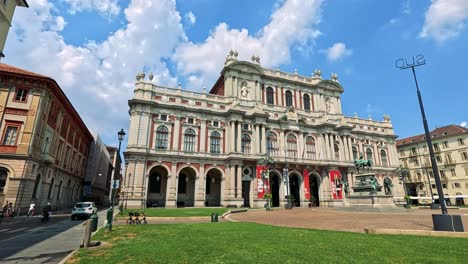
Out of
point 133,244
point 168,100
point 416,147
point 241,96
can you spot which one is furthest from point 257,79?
point 416,147

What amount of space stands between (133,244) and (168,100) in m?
32.5

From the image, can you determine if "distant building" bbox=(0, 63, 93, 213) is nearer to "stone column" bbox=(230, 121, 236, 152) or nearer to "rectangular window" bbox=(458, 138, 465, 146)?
"stone column" bbox=(230, 121, 236, 152)

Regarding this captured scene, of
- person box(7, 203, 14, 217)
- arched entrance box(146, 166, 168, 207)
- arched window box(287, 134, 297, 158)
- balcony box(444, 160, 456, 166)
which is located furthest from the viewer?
balcony box(444, 160, 456, 166)

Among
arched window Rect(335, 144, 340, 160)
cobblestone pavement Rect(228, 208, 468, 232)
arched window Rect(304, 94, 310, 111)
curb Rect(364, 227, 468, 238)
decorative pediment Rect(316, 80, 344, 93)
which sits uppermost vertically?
decorative pediment Rect(316, 80, 344, 93)

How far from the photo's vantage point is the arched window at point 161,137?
37.5 meters

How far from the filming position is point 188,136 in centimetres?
3941

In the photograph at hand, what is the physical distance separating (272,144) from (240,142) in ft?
22.6

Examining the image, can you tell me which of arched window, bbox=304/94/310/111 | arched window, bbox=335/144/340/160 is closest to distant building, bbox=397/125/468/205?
arched window, bbox=335/144/340/160

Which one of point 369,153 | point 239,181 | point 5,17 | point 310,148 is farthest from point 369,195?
point 5,17

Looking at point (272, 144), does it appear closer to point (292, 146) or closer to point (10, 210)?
point (292, 146)

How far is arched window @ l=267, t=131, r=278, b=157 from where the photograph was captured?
42906mm

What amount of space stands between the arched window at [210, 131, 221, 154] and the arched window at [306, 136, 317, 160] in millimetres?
16840

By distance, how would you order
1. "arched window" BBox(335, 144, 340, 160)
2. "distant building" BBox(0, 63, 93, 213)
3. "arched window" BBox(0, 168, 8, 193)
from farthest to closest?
"arched window" BBox(335, 144, 340, 160) → "distant building" BBox(0, 63, 93, 213) → "arched window" BBox(0, 168, 8, 193)

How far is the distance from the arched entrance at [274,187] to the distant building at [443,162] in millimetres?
28188
